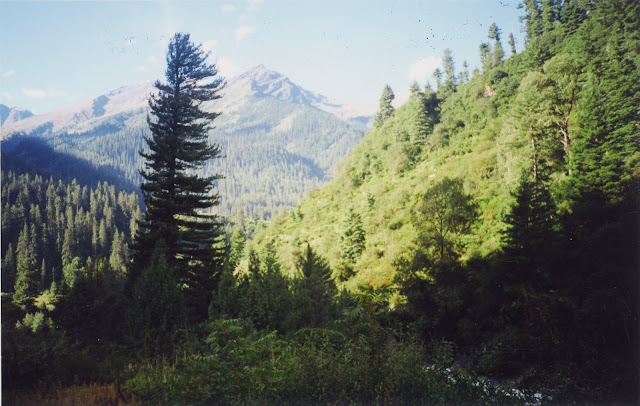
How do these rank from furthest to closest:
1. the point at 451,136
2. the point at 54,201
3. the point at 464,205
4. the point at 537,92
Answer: the point at 54,201 → the point at 451,136 → the point at 537,92 → the point at 464,205

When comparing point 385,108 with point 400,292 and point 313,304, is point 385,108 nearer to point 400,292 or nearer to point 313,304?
point 400,292

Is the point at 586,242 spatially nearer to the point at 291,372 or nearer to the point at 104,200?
the point at 291,372

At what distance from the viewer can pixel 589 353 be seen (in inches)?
253

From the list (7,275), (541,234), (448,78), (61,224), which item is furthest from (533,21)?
(61,224)

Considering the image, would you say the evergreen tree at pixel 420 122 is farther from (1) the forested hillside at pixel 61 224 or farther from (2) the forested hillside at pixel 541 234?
(1) the forested hillside at pixel 61 224

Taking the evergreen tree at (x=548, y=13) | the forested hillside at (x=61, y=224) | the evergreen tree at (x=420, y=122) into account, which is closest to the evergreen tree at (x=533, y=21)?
the evergreen tree at (x=548, y=13)

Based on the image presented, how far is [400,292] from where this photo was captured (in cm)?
1864

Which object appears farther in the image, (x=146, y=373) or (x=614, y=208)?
(x=614, y=208)

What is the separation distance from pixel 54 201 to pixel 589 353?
16169 centimetres

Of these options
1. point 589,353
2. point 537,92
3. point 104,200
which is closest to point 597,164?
point 537,92

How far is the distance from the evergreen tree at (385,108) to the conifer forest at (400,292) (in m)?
50.9

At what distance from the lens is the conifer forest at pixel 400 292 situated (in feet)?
16.2

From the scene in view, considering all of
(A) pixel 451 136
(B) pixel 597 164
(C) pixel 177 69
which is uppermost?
(A) pixel 451 136

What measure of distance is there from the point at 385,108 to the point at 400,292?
263ft
